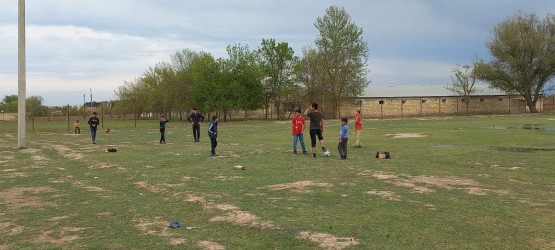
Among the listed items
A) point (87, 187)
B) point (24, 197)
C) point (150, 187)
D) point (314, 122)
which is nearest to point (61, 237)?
point (24, 197)

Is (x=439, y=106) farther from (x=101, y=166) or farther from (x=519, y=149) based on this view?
(x=101, y=166)

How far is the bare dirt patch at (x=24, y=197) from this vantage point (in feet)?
28.1

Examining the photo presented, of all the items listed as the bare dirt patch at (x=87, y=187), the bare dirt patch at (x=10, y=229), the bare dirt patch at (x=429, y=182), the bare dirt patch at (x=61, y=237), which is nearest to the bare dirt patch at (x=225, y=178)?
the bare dirt patch at (x=87, y=187)

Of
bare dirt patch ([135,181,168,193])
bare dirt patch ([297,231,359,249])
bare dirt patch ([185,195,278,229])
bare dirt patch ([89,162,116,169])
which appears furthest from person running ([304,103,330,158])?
bare dirt patch ([297,231,359,249])

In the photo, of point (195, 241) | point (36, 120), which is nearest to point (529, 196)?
point (195, 241)

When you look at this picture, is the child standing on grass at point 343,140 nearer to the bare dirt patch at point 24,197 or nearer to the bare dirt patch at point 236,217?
the bare dirt patch at point 236,217

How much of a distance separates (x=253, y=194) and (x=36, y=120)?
217 feet

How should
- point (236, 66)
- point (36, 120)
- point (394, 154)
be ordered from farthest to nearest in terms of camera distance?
point (36, 120)
point (236, 66)
point (394, 154)

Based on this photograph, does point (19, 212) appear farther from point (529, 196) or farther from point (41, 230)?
point (529, 196)

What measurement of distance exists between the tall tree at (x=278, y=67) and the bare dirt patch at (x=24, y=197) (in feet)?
158

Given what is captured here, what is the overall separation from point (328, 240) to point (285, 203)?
2.29 metres

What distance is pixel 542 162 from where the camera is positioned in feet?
43.7

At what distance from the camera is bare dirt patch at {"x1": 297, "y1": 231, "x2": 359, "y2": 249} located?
563cm

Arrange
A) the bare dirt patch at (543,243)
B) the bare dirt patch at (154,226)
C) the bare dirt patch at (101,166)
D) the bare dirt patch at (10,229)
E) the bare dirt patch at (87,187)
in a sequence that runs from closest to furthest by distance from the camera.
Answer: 1. the bare dirt patch at (543,243)
2. the bare dirt patch at (154,226)
3. the bare dirt patch at (10,229)
4. the bare dirt patch at (87,187)
5. the bare dirt patch at (101,166)
